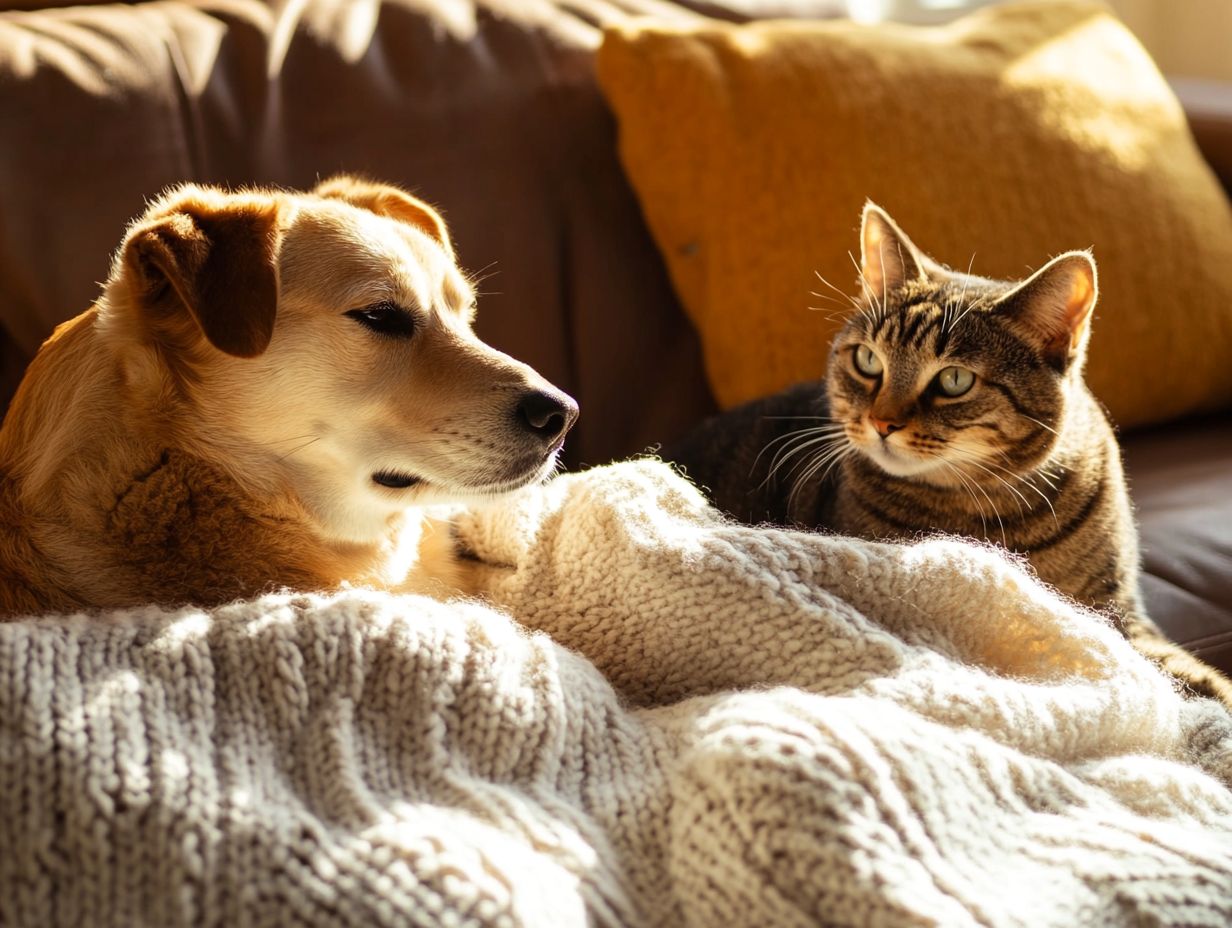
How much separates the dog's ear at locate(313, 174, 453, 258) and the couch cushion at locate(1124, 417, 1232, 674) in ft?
3.54

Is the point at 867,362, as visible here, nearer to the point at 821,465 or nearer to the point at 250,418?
the point at 821,465

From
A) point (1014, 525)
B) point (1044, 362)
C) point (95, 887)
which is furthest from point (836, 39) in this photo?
point (95, 887)

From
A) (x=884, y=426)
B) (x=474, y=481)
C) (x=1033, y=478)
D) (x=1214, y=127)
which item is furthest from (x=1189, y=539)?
(x=474, y=481)

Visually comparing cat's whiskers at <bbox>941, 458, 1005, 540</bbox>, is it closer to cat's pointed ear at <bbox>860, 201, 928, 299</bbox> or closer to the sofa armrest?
cat's pointed ear at <bbox>860, 201, 928, 299</bbox>

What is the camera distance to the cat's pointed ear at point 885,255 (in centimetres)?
149

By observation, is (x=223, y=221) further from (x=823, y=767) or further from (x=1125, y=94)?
(x=1125, y=94)

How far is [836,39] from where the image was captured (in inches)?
71.6

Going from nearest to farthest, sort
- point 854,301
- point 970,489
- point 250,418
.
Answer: point 250,418 → point 970,489 → point 854,301

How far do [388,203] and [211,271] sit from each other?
0.36 m

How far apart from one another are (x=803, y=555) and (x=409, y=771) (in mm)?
432

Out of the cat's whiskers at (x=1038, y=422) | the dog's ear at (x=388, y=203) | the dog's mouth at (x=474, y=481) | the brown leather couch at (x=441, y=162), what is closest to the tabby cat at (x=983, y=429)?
the cat's whiskers at (x=1038, y=422)

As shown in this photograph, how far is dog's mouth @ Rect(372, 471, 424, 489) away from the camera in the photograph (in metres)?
1.17

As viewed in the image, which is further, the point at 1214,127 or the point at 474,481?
the point at 1214,127

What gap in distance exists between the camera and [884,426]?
4.67 ft
